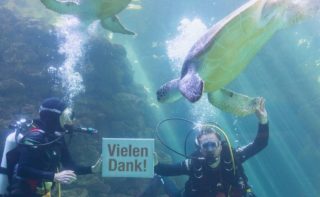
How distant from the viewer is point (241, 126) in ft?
67.3

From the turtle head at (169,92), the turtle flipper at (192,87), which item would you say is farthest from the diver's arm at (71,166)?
the turtle flipper at (192,87)

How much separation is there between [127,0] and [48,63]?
10.4 metres

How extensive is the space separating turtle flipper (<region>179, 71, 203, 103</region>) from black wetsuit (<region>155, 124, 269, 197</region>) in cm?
269

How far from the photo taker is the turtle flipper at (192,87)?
2.46 meters

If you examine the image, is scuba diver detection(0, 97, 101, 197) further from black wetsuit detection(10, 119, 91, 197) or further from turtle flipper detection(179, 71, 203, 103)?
turtle flipper detection(179, 71, 203, 103)

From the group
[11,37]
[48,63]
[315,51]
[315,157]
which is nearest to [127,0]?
[48,63]

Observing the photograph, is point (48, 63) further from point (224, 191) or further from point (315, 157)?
point (315, 157)

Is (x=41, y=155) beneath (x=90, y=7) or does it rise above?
beneath

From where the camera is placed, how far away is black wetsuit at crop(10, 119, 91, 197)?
416 cm

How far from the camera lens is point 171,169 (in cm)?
553

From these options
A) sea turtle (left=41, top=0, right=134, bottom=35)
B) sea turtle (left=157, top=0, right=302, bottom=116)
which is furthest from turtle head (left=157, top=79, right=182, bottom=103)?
sea turtle (left=41, top=0, right=134, bottom=35)

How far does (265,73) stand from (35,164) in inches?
597

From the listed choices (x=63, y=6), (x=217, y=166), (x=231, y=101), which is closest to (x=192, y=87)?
(x=231, y=101)

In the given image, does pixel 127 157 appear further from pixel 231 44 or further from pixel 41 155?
pixel 231 44
